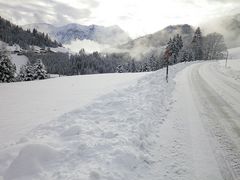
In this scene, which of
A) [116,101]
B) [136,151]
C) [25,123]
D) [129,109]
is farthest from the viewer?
[116,101]

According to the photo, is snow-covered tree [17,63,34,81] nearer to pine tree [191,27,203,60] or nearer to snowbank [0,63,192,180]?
snowbank [0,63,192,180]

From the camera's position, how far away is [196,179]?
5.43m

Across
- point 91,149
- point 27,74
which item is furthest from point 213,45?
point 91,149

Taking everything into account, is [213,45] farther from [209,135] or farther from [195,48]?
[209,135]

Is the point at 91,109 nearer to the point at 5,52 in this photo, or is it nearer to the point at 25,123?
the point at 25,123

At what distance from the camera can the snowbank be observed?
5504 millimetres

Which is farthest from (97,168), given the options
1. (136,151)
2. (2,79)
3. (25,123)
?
(2,79)

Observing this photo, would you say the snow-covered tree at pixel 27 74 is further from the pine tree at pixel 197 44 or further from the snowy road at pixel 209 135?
the pine tree at pixel 197 44

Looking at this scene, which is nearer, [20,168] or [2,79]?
[20,168]

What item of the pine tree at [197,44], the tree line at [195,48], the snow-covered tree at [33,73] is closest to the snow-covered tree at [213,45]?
the tree line at [195,48]

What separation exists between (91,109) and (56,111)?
77.9 inches

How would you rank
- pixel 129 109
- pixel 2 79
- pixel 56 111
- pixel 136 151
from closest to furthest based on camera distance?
pixel 136 151 → pixel 129 109 → pixel 56 111 → pixel 2 79

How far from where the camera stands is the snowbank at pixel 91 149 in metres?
5.50

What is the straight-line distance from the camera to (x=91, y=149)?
6.63 m
